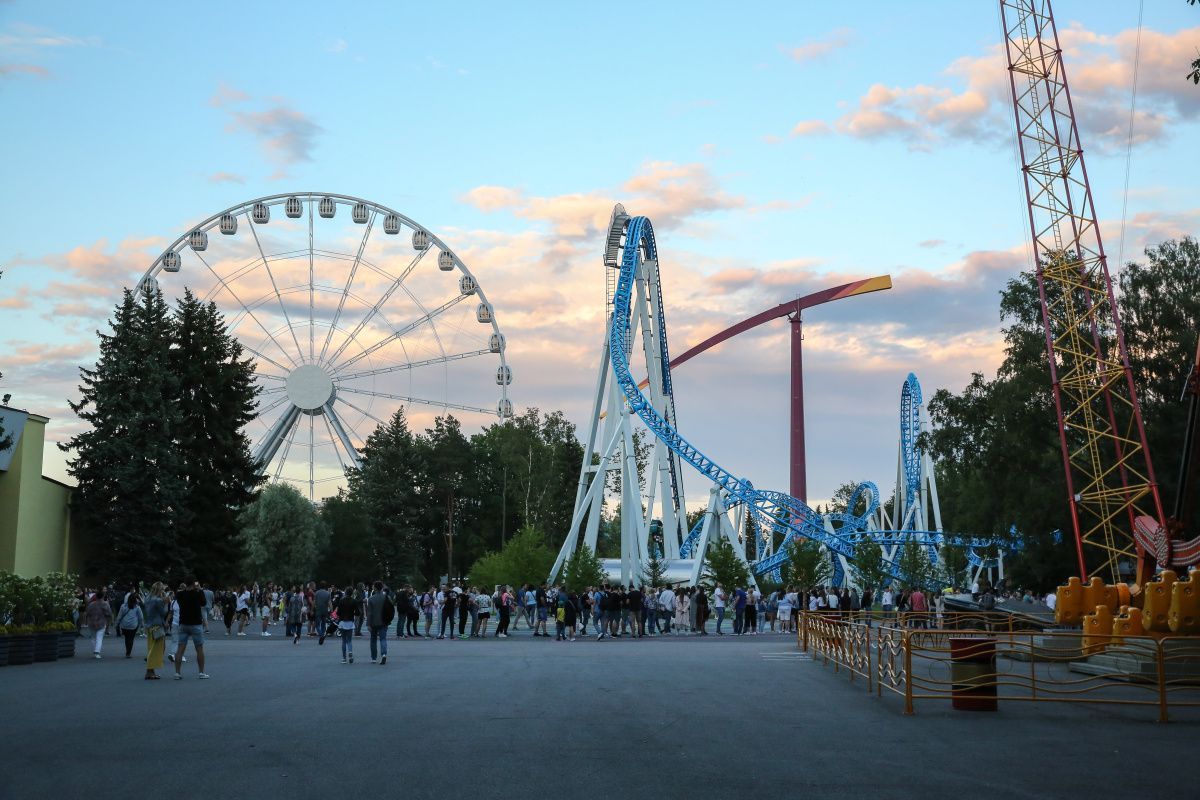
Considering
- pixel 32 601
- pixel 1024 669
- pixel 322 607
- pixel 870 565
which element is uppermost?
pixel 870 565

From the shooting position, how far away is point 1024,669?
887 inches

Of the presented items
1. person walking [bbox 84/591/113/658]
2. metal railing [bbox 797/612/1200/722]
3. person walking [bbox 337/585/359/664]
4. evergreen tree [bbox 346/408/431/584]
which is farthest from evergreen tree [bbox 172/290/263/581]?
evergreen tree [bbox 346/408/431/584]

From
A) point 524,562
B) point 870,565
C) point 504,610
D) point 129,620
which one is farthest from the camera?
point 524,562

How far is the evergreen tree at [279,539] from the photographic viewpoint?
78438mm

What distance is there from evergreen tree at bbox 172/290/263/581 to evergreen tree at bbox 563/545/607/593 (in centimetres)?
1358

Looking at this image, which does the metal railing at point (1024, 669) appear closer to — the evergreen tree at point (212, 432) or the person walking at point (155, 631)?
the person walking at point (155, 631)

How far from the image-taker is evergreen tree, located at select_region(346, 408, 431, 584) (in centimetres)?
9294

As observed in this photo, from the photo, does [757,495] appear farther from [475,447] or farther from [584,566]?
[475,447]

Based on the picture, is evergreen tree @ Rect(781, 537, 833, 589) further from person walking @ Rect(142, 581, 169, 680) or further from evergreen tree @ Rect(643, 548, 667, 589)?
person walking @ Rect(142, 581, 169, 680)

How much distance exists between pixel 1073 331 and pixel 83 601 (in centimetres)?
3435

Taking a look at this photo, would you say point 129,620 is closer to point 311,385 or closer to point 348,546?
point 311,385

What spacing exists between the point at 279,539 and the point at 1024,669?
63.2 metres

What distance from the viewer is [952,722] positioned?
14.0m

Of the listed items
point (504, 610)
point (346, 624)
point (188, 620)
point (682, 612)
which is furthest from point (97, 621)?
point (682, 612)
